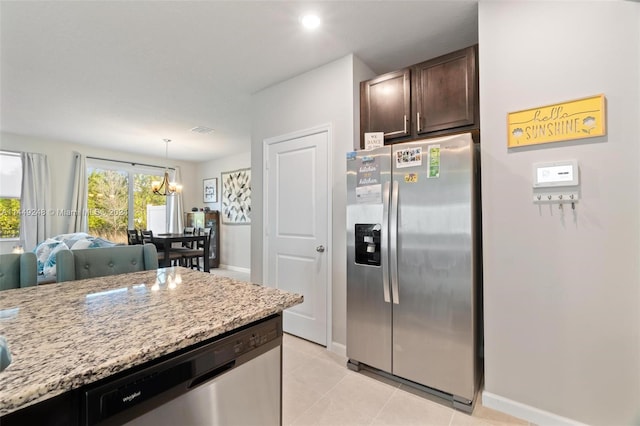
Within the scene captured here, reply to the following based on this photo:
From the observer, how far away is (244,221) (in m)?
6.12

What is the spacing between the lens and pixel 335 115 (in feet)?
8.68

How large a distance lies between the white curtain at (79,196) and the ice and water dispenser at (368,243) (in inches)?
227

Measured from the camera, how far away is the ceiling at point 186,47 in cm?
204

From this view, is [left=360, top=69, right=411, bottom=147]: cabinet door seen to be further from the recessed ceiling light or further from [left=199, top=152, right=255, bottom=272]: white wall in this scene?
[left=199, top=152, right=255, bottom=272]: white wall

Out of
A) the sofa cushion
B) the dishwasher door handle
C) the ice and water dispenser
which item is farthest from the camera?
the sofa cushion

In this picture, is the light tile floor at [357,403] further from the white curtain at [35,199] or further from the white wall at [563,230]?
the white curtain at [35,199]

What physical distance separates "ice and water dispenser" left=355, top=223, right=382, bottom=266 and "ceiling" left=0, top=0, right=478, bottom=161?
61.9 inches

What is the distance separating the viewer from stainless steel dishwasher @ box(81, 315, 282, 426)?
661 millimetres

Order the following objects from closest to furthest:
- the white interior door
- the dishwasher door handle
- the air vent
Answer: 1. the dishwasher door handle
2. the white interior door
3. the air vent

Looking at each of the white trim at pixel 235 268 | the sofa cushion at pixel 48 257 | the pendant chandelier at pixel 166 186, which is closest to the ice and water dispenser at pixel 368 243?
the sofa cushion at pixel 48 257

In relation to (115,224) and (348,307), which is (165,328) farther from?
(115,224)

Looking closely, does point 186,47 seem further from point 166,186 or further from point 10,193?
point 10,193

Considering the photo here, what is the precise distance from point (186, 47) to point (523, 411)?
3.64 m

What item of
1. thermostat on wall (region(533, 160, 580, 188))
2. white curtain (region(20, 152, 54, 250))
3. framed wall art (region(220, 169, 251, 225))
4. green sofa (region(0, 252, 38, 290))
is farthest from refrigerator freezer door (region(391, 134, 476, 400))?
white curtain (region(20, 152, 54, 250))
